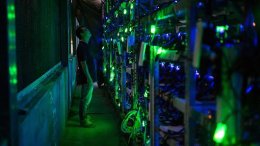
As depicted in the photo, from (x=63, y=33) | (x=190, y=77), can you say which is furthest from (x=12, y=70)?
(x=63, y=33)

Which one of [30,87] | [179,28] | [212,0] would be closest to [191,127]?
[212,0]

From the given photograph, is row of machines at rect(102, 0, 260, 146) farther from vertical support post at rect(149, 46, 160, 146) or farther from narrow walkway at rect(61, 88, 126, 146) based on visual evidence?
narrow walkway at rect(61, 88, 126, 146)

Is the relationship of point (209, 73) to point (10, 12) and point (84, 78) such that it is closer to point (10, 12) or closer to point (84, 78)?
point (10, 12)

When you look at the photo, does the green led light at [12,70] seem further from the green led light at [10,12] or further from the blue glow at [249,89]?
the blue glow at [249,89]

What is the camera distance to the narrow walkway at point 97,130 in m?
7.84

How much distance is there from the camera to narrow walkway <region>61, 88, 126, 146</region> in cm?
784

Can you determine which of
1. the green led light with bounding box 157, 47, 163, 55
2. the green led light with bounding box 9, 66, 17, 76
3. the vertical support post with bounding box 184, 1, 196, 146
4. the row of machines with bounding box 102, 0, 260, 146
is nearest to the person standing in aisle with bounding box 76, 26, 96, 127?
the row of machines with bounding box 102, 0, 260, 146

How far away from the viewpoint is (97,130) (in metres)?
8.84

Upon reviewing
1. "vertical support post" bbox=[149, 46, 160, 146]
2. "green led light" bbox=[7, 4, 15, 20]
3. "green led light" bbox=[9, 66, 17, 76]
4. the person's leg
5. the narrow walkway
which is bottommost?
the narrow walkway

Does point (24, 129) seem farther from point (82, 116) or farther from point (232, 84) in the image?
point (82, 116)

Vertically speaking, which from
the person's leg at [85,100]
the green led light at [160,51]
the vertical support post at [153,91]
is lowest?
the person's leg at [85,100]

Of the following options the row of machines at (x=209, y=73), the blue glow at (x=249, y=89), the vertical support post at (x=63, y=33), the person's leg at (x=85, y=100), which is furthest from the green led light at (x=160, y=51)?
the vertical support post at (x=63, y=33)

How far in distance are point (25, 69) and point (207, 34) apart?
2539mm

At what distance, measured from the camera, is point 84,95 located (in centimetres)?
913
